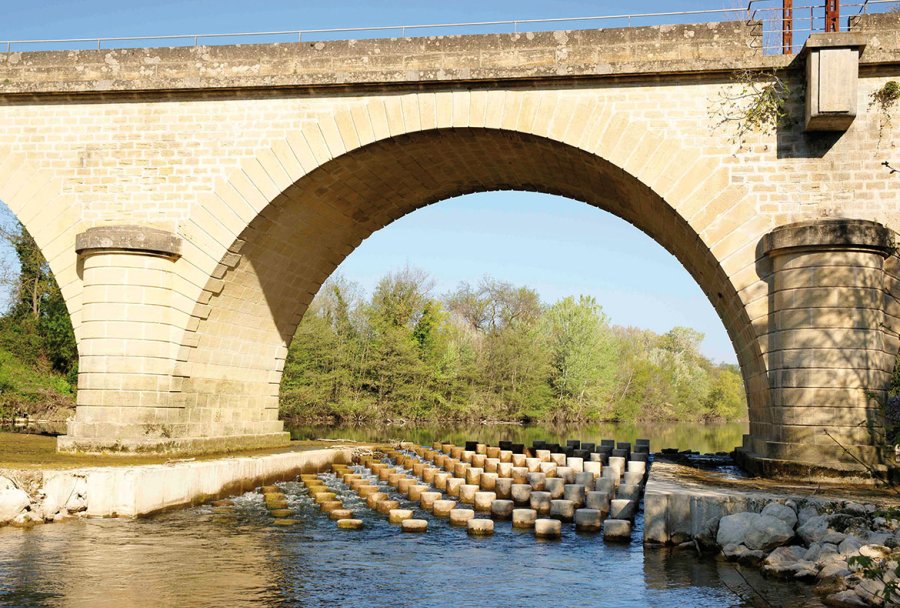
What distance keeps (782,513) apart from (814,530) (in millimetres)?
364

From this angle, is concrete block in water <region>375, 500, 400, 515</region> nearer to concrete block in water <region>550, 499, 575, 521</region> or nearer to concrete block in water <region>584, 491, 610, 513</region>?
concrete block in water <region>550, 499, 575, 521</region>

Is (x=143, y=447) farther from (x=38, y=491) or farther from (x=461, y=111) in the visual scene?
(x=461, y=111)

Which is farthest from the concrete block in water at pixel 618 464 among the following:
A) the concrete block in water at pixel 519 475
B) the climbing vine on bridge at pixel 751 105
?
the climbing vine on bridge at pixel 751 105

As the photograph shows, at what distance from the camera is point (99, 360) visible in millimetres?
12750

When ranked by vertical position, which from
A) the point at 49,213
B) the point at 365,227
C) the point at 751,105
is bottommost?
the point at 49,213

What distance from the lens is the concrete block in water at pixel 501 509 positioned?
1046cm

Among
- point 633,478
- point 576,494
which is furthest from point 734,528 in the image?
point 633,478

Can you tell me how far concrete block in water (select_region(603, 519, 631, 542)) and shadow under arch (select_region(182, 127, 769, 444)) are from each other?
3215 millimetres

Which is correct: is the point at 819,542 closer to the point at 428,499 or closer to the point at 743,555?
the point at 743,555

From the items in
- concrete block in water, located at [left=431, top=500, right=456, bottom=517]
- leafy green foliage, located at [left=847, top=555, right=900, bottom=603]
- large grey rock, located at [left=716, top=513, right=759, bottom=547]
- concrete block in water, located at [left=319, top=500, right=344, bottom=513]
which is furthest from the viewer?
concrete block in water, located at [left=319, top=500, right=344, bottom=513]

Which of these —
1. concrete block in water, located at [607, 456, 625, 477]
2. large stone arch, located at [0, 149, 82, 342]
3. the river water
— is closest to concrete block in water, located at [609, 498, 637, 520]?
the river water

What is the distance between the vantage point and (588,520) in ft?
31.8

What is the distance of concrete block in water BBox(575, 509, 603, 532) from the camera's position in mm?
9672

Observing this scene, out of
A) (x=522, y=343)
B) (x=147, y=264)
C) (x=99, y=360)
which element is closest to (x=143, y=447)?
(x=99, y=360)
